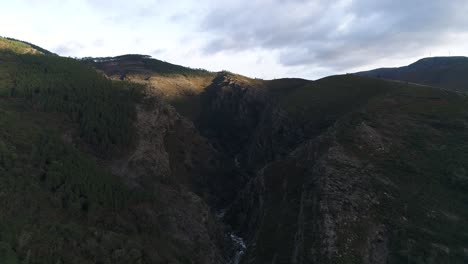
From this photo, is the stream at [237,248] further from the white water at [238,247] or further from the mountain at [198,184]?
the mountain at [198,184]

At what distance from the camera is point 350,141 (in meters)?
57.9

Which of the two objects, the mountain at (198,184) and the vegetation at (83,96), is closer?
the mountain at (198,184)

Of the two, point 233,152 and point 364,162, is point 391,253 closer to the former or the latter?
point 364,162

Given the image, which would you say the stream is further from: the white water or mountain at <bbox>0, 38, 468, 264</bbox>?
mountain at <bbox>0, 38, 468, 264</bbox>

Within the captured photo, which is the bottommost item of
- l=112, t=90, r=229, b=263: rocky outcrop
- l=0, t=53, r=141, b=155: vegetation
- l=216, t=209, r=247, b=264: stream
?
l=216, t=209, r=247, b=264: stream

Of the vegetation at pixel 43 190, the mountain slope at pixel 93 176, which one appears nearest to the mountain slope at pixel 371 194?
the mountain slope at pixel 93 176

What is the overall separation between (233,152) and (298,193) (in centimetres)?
6509

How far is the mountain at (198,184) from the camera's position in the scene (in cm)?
3791

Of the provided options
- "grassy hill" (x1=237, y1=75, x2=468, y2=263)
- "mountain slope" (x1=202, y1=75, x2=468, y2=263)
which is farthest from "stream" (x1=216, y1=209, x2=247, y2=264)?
"grassy hill" (x1=237, y1=75, x2=468, y2=263)

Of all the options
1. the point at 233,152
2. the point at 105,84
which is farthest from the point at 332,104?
the point at 105,84

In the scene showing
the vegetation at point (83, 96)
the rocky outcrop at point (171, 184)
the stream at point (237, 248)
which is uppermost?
the vegetation at point (83, 96)

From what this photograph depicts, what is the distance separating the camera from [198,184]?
77000mm

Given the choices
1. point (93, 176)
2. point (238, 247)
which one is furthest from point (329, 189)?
point (93, 176)

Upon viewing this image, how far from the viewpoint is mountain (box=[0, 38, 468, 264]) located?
37.9 m
